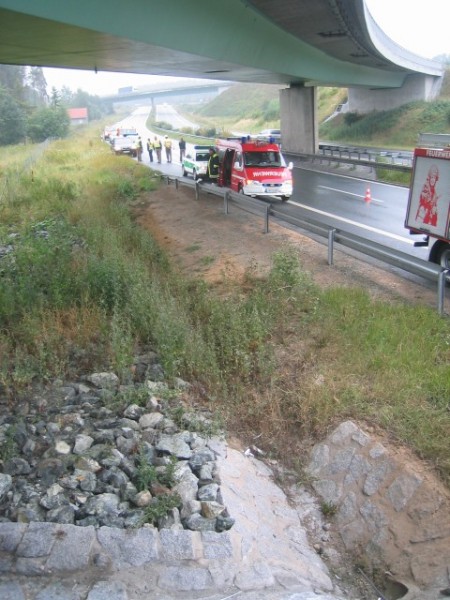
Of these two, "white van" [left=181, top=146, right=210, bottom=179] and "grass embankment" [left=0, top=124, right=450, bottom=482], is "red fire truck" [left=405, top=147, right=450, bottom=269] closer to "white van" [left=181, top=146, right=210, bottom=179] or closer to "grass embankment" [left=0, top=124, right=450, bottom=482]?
"grass embankment" [left=0, top=124, right=450, bottom=482]

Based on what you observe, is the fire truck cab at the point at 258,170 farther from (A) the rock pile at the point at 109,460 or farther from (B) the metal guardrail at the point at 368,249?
(A) the rock pile at the point at 109,460

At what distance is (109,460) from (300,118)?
3853 centimetres

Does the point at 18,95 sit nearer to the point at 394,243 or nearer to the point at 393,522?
the point at 394,243

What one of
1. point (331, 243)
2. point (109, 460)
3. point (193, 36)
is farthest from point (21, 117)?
point (109, 460)

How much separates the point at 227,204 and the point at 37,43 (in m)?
8.47

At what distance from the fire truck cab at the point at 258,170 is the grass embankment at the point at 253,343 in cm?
1035

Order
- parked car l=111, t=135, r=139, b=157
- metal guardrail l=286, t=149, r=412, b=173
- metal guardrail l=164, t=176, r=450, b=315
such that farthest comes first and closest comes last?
parked car l=111, t=135, r=139, b=157 → metal guardrail l=286, t=149, r=412, b=173 → metal guardrail l=164, t=176, r=450, b=315

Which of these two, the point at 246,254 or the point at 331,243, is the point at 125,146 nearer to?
the point at 246,254

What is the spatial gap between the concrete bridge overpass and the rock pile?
19.8ft

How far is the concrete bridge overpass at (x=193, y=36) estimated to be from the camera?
34.3 feet

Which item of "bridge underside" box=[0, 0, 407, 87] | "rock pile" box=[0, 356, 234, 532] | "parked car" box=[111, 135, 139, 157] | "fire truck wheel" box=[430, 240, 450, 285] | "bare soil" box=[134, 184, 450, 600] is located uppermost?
"bridge underside" box=[0, 0, 407, 87]

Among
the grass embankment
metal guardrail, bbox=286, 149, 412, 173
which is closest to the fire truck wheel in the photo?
the grass embankment

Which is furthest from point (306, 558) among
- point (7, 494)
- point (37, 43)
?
point (37, 43)

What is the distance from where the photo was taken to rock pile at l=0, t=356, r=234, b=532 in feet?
16.0
